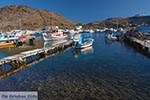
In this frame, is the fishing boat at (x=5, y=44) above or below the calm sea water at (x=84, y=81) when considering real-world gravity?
above

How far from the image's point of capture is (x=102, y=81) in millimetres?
23969

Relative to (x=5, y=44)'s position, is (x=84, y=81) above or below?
below

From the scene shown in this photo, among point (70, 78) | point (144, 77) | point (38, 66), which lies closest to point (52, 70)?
point (38, 66)

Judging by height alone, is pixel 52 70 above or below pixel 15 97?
below

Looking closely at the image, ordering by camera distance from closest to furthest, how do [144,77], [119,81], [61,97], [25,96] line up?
[25,96]
[61,97]
[119,81]
[144,77]

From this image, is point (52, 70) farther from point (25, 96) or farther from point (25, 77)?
point (25, 96)

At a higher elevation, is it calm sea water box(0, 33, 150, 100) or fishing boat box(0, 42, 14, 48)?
fishing boat box(0, 42, 14, 48)

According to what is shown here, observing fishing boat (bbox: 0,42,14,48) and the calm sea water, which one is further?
fishing boat (bbox: 0,42,14,48)

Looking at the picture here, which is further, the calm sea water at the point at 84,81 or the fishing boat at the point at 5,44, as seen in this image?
the fishing boat at the point at 5,44

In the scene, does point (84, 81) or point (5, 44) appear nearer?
point (84, 81)

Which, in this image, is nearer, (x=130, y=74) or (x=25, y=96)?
(x=25, y=96)

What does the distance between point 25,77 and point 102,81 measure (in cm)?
867

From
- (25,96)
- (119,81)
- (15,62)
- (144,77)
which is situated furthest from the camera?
(15,62)

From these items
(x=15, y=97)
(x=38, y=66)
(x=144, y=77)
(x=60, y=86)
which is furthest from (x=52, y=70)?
(x=15, y=97)
